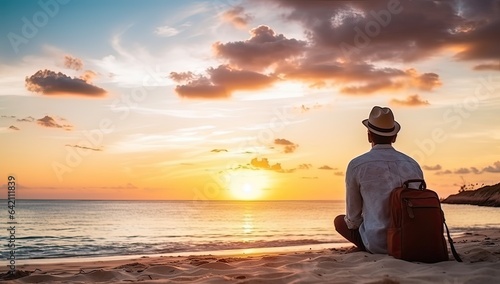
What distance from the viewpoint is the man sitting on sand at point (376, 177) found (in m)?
5.54

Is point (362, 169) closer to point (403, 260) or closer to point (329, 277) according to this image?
point (403, 260)

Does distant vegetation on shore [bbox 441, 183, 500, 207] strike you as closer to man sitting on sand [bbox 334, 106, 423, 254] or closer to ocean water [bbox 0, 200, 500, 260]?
ocean water [bbox 0, 200, 500, 260]

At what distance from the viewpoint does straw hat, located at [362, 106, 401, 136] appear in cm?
570

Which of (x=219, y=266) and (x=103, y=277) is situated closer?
(x=103, y=277)

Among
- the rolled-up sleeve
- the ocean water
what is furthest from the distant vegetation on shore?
the rolled-up sleeve

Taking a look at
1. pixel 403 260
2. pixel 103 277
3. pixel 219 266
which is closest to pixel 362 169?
pixel 403 260

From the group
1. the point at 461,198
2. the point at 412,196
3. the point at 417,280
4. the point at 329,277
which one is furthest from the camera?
the point at 461,198

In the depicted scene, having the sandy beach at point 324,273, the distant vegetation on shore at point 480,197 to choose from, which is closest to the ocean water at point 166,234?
the sandy beach at point 324,273

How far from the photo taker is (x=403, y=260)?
518 centimetres

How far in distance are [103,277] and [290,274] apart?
6.80 ft

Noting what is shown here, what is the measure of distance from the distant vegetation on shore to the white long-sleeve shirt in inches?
3210

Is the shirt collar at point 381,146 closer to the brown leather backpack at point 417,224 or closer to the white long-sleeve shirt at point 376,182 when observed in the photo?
the white long-sleeve shirt at point 376,182

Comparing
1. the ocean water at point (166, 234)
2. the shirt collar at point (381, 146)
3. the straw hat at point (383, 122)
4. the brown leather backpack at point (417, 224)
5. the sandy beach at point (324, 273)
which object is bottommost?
the ocean water at point (166, 234)

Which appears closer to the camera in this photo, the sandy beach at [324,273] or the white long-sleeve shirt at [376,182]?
the sandy beach at [324,273]
